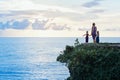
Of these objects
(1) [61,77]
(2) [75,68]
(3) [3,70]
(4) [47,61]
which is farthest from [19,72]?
(2) [75,68]

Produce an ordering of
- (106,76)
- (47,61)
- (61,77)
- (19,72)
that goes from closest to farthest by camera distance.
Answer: (106,76)
(61,77)
(19,72)
(47,61)

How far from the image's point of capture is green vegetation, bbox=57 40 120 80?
31953mm

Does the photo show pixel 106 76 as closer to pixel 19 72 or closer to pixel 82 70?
pixel 82 70

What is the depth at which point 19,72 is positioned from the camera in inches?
4429

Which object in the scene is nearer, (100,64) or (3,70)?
(100,64)

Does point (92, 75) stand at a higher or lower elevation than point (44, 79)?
higher

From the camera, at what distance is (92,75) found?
107 ft

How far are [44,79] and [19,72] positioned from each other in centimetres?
1432

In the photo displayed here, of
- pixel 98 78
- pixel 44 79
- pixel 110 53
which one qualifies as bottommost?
pixel 44 79

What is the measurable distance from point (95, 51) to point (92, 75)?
2.08 m

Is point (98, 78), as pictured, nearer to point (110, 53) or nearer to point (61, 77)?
point (110, 53)

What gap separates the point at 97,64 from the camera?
3288 centimetres

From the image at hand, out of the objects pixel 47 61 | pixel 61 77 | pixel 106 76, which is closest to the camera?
pixel 106 76

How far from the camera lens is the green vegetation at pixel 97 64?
32.0m
